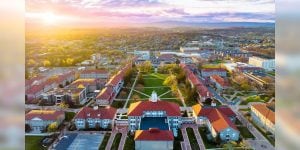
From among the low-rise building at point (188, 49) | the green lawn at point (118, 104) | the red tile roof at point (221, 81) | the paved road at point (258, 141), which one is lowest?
the paved road at point (258, 141)

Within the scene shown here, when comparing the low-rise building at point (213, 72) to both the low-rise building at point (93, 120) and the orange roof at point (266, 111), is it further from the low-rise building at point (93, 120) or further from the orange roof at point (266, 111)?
the low-rise building at point (93, 120)

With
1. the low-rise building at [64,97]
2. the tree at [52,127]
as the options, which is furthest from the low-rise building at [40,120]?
the low-rise building at [64,97]

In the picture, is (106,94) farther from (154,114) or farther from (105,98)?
(154,114)

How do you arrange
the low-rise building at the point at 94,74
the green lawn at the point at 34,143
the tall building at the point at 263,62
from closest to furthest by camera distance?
the green lawn at the point at 34,143 < the low-rise building at the point at 94,74 < the tall building at the point at 263,62

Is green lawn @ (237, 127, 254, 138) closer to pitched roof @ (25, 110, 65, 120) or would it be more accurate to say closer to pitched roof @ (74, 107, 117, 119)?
pitched roof @ (74, 107, 117, 119)

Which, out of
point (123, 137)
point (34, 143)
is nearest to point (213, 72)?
point (123, 137)

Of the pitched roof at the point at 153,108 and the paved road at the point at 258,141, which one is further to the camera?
the pitched roof at the point at 153,108
